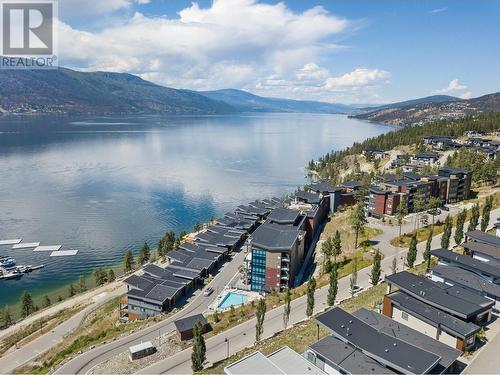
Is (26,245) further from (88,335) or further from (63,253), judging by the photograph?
(88,335)

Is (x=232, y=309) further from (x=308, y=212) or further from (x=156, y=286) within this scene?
(x=308, y=212)

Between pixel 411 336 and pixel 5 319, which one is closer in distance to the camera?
pixel 411 336

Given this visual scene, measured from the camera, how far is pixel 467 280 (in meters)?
28.4

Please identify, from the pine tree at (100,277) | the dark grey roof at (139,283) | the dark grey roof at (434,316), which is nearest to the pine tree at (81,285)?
the pine tree at (100,277)

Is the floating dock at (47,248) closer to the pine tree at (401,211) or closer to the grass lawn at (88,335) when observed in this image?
the grass lawn at (88,335)

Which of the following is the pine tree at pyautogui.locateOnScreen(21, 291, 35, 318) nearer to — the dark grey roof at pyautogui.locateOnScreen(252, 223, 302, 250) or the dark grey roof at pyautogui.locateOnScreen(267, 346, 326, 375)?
the dark grey roof at pyautogui.locateOnScreen(252, 223, 302, 250)

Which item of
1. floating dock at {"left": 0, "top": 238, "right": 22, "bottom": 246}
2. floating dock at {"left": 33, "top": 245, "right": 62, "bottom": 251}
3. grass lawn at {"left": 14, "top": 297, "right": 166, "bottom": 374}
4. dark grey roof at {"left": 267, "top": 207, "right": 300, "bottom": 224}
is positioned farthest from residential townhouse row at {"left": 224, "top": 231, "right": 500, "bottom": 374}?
floating dock at {"left": 0, "top": 238, "right": 22, "bottom": 246}

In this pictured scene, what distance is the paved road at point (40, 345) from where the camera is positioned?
29.0 meters

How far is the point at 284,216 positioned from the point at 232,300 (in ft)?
42.8

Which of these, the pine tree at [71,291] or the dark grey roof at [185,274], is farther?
the pine tree at [71,291]

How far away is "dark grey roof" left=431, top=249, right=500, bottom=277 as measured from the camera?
96.2 feet

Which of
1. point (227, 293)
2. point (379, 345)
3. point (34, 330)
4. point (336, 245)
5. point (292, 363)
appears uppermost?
point (379, 345)

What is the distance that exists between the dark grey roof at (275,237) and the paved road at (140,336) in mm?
5736

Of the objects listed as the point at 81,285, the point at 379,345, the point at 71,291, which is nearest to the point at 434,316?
the point at 379,345
